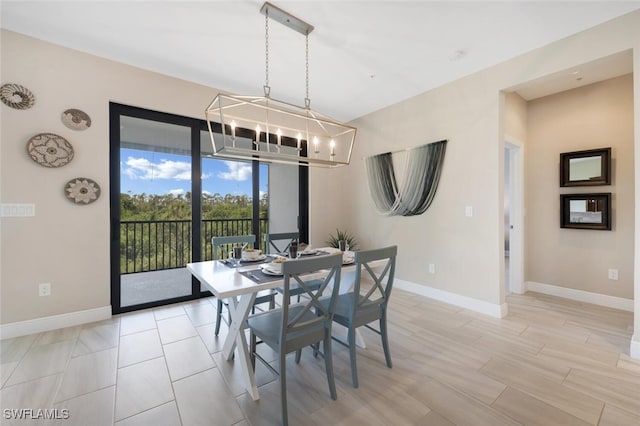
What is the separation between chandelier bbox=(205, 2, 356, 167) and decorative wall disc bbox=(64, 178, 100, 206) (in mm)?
1421

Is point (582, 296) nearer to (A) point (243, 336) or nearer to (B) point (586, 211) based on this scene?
(B) point (586, 211)

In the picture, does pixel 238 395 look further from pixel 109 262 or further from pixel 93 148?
pixel 93 148

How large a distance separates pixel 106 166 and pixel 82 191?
35 cm

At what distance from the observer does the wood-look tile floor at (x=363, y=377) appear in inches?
62.3

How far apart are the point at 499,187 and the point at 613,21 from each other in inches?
63.2

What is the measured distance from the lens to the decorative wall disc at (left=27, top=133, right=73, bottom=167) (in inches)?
99.3

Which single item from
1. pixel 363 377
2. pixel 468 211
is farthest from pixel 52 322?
pixel 468 211

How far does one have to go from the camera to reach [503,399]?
1718 millimetres

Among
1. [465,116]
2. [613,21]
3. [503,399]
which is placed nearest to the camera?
[503,399]

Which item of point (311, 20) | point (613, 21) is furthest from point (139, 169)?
point (613, 21)

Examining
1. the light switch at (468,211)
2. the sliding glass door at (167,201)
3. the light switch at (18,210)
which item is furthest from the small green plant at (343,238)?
the light switch at (18,210)

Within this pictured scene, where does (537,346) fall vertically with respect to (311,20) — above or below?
below

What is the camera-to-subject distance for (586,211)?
10.9ft

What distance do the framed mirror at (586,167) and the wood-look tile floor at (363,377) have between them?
161 centimetres
